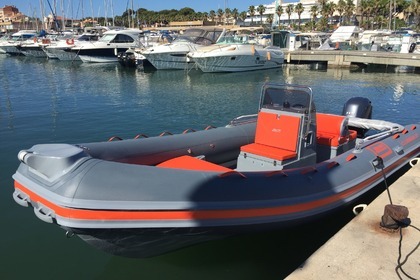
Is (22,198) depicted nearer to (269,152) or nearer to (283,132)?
(269,152)

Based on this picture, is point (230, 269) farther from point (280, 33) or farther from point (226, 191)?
point (280, 33)

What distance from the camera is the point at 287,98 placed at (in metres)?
5.06

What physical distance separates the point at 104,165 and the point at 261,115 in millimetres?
2415

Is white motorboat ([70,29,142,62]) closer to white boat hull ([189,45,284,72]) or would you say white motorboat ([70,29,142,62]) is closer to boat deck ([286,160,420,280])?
white boat hull ([189,45,284,72])

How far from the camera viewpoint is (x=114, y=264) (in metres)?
4.58

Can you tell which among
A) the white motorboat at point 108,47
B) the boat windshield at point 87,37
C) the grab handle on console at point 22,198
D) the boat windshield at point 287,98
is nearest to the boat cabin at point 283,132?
the boat windshield at point 287,98

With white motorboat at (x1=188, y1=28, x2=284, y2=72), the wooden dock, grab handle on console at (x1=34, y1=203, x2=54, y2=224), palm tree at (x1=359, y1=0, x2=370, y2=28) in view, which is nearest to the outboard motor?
grab handle on console at (x1=34, y1=203, x2=54, y2=224)

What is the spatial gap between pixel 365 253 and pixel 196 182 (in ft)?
5.73

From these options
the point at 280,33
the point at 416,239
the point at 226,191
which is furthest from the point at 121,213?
the point at 280,33

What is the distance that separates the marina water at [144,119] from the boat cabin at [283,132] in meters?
0.94

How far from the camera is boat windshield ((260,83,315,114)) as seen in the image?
16.1ft

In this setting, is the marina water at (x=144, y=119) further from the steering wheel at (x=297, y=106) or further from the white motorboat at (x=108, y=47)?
the steering wheel at (x=297, y=106)

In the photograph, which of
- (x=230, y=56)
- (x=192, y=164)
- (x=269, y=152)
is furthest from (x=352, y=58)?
(x=192, y=164)

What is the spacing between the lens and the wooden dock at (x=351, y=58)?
933 inches
